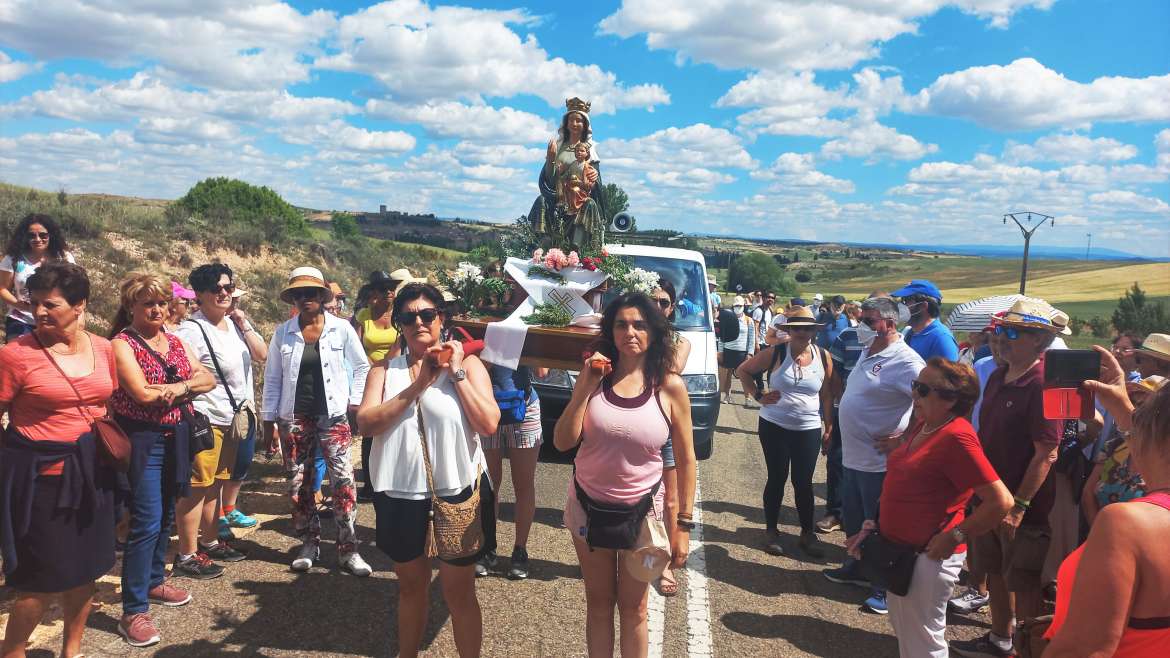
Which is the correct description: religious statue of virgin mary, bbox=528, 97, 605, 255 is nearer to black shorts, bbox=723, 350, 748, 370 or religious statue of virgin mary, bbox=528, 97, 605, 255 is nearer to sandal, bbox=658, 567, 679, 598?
sandal, bbox=658, 567, 679, 598

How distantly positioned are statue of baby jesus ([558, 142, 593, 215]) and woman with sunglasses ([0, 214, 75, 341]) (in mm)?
3841

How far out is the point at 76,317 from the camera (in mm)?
3631

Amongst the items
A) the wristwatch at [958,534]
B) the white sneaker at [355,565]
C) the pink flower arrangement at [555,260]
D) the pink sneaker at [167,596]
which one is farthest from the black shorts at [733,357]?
the pink sneaker at [167,596]

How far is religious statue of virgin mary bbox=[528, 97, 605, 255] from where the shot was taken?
5219 mm

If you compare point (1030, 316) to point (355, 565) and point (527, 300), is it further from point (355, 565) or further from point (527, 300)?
point (355, 565)

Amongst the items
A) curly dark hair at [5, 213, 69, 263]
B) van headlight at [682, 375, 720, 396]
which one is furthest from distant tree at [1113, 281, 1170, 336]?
curly dark hair at [5, 213, 69, 263]

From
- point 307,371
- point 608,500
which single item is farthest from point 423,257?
point 608,500

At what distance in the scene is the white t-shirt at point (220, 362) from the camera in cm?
496

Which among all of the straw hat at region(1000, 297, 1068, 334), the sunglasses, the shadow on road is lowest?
the shadow on road

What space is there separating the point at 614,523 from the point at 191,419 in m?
2.73

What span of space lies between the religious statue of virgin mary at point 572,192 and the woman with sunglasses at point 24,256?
3.68 meters

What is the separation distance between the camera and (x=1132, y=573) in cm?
184

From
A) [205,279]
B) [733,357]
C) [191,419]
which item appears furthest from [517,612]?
[733,357]

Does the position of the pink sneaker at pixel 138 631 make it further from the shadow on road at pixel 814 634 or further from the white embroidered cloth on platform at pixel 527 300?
the shadow on road at pixel 814 634
